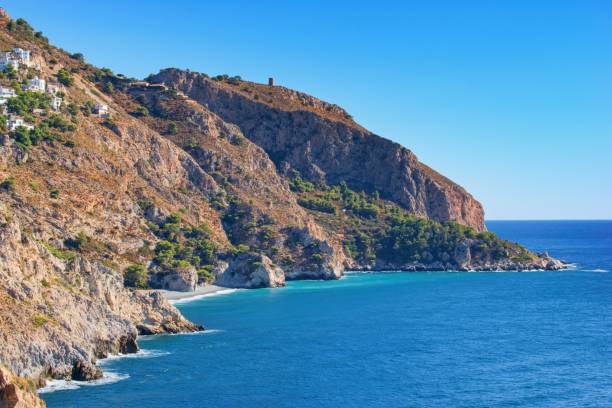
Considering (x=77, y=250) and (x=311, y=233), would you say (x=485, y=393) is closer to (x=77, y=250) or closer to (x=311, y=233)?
(x=77, y=250)

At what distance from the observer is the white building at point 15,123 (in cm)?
15588

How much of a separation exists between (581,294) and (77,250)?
8875cm

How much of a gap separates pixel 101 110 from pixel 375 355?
379 feet

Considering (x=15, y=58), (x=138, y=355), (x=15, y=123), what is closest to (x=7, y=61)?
(x=15, y=58)

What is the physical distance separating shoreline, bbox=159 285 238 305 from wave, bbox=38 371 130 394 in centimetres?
5139

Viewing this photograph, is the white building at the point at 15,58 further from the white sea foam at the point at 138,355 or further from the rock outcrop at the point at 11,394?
the rock outcrop at the point at 11,394

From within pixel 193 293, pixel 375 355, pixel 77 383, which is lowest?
pixel 375 355

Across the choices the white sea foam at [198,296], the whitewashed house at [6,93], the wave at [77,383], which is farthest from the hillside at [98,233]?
the white sea foam at [198,296]

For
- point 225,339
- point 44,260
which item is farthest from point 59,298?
point 225,339

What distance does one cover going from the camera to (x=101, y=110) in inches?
7534

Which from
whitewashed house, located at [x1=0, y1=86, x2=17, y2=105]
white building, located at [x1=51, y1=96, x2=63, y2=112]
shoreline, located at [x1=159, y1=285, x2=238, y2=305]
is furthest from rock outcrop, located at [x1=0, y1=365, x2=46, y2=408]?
white building, located at [x1=51, y1=96, x2=63, y2=112]

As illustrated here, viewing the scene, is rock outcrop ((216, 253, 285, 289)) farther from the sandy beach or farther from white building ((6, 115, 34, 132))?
white building ((6, 115, 34, 132))

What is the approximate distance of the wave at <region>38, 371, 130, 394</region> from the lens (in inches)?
2918

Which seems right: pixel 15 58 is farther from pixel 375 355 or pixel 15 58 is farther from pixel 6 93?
pixel 375 355
